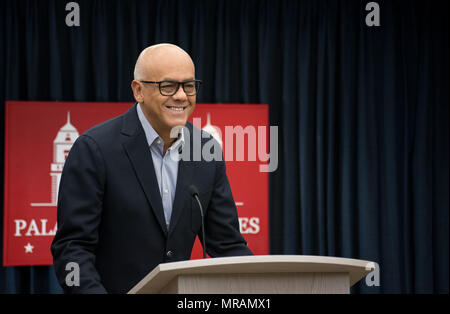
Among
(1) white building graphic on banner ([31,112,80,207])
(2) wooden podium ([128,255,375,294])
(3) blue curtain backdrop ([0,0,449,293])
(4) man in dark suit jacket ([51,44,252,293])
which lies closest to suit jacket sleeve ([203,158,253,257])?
(4) man in dark suit jacket ([51,44,252,293])

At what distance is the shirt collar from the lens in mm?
2002

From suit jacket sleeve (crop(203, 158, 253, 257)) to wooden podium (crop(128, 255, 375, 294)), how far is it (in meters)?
0.61

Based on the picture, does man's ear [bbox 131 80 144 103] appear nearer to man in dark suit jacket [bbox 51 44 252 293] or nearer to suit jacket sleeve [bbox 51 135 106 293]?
man in dark suit jacket [bbox 51 44 252 293]

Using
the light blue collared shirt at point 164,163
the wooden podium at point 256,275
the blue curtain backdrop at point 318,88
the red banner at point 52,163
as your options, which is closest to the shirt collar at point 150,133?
the light blue collared shirt at point 164,163

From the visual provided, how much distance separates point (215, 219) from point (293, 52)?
2.88m

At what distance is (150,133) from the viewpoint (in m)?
2.00

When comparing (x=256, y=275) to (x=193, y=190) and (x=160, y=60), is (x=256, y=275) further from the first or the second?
(x=160, y=60)

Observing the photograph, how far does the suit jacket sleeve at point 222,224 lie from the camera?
2.02m

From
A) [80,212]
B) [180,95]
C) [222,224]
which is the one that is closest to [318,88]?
[222,224]

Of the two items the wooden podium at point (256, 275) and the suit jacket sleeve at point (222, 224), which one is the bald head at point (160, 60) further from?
Result: the wooden podium at point (256, 275)

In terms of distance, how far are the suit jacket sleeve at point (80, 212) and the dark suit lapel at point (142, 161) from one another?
0.39 ft

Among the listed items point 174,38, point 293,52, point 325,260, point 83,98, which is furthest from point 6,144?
point 325,260

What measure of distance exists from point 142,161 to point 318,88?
9.75 feet

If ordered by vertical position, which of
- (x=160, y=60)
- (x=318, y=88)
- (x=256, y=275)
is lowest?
(x=256, y=275)
